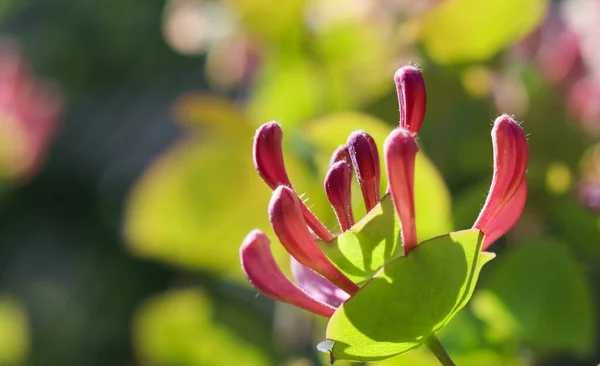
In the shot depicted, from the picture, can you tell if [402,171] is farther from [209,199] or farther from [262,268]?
[209,199]

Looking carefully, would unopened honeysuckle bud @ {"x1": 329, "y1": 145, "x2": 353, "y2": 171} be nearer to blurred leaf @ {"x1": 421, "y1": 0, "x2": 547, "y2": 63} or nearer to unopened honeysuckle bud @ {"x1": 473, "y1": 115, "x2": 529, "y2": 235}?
unopened honeysuckle bud @ {"x1": 473, "y1": 115, "x2": 529, "y2": 235}

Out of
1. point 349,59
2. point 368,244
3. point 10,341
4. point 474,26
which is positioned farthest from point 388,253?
point 10,341

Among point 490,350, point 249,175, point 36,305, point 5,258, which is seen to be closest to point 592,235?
point 490,350

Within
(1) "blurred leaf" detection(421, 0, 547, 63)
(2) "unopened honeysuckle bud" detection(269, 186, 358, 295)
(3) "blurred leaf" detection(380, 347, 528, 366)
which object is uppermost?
(1) "blurred leaf" detection(421, 0, 547, 63)

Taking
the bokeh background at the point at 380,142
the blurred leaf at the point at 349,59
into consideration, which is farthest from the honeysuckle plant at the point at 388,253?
the blurred leaf at the point at 349,59

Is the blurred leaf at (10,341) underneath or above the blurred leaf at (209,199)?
underneath

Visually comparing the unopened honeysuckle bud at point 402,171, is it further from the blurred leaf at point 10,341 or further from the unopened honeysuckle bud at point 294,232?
the blurred leaf at point 10,341

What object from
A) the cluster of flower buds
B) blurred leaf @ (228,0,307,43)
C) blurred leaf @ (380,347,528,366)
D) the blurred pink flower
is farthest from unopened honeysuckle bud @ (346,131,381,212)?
the blurred pink flower
